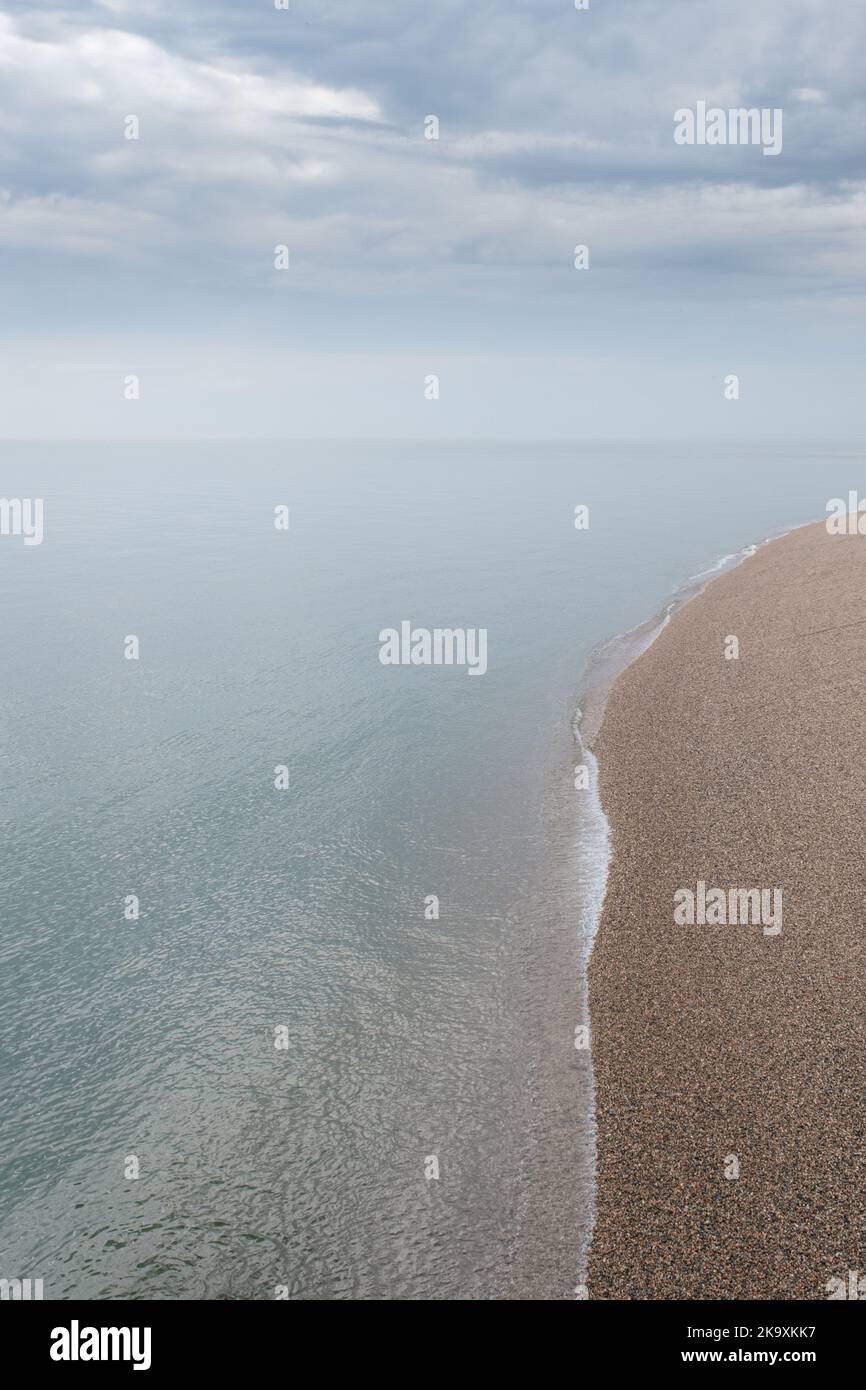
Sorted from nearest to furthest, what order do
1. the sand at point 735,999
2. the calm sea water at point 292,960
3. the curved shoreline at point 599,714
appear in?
the sand at point 735,999
the calm sea water at point 292,960
the curved shoreline at point 599,714

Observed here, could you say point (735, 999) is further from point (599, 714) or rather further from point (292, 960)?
point (599, 714)

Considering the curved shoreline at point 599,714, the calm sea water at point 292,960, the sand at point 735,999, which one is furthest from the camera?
the curved shoreline at point 599,714

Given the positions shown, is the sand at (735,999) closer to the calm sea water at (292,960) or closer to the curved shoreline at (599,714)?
the curved shoreline at (599,714)

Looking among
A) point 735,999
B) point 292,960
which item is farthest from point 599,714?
point 735,999

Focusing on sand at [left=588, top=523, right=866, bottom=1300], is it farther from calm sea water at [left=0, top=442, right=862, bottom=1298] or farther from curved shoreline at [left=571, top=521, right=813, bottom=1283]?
calm sea water at [left=0, top=442, right=862, bottom=1298]

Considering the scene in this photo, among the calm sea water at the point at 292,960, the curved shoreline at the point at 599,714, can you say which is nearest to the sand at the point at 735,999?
the curved shoreline at the point at 599,714
